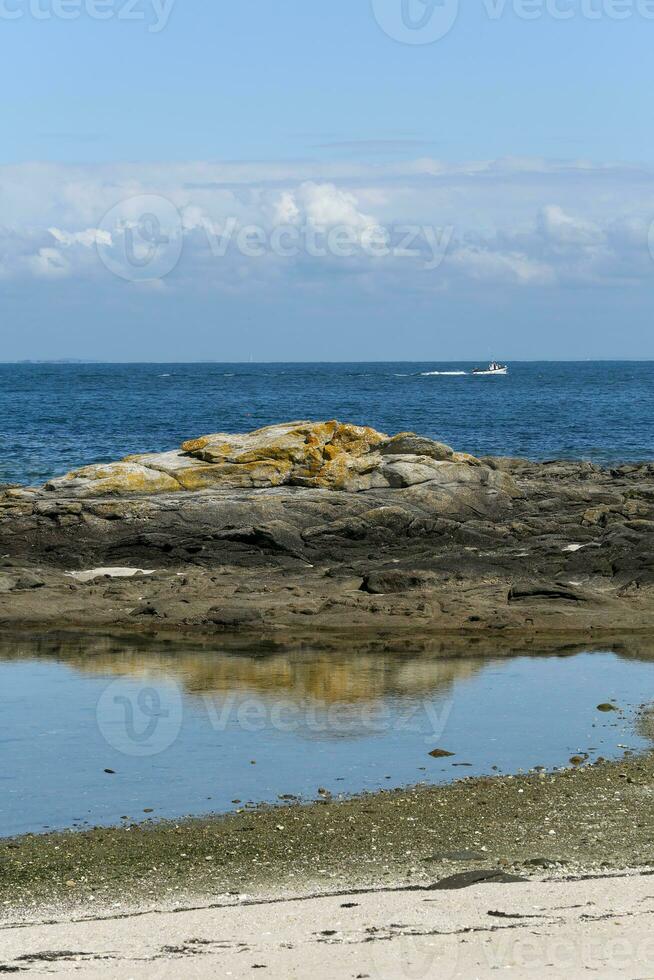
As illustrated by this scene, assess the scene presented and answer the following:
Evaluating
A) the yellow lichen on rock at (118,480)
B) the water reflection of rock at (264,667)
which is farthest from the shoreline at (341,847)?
the yellow lichen on rock at (118,480)

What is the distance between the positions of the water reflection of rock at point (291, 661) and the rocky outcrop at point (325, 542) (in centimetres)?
100

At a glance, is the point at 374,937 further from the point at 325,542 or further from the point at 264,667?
the point at 325,542

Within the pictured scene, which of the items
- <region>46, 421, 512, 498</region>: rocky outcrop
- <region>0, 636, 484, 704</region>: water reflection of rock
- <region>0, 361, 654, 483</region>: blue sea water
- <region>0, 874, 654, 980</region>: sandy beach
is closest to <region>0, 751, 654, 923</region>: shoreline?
<region>0, 874, 654, 980</region>: sandy beach

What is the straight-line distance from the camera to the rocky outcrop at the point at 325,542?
20.2 meters

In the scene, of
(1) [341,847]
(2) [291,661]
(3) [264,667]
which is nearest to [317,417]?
(2) [291,661]

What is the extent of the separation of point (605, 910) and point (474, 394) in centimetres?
10212

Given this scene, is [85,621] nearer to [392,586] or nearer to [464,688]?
[392,586]

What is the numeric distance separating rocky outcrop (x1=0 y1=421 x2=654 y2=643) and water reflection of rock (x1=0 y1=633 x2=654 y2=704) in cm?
100

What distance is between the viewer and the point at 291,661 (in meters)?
17.3

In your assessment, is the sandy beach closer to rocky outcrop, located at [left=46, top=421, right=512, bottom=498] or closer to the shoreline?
the shoreline

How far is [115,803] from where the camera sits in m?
11.4

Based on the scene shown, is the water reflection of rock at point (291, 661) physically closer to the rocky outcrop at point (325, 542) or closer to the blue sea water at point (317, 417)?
the rocky outcrop at point (325, 542)

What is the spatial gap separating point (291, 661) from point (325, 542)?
319 inches

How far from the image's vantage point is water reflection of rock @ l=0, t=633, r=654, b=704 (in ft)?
51.8
